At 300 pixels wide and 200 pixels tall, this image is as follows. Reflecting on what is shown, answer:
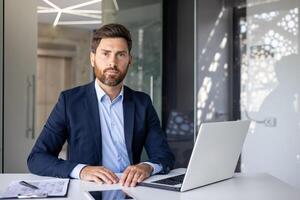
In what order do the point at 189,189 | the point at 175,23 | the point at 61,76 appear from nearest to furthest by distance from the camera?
1. the point at 189,189
2. the point at 61,76
3. the point at 175,23

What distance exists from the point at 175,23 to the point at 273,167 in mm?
1801

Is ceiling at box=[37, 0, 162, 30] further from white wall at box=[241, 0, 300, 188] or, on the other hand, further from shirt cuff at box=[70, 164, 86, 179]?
shirt cuff at box=[70, 164, 86, 179]

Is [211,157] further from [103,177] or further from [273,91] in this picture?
[273,91]

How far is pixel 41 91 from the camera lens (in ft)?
12.3

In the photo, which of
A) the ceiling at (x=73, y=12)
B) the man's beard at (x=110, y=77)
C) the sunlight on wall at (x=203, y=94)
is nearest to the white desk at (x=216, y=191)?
the man's beard at (x=110, y=77)

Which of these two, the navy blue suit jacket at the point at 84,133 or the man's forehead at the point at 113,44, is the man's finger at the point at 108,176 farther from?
the man's forehead at the point at 113,44

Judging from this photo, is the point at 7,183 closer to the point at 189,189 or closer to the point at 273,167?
the point at 189,189

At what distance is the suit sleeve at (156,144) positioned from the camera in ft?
5.94

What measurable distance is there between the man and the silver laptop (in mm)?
271

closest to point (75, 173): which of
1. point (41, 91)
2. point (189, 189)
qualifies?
point (189, 189)

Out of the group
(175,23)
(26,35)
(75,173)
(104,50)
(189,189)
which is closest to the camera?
(189,189)

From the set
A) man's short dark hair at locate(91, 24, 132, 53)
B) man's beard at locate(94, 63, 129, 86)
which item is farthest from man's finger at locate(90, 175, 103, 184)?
man's short dark hair at locate(91, 24, 132, 53)

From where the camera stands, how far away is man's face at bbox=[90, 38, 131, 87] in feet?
5.78

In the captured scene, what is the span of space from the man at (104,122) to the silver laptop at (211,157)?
271mm
